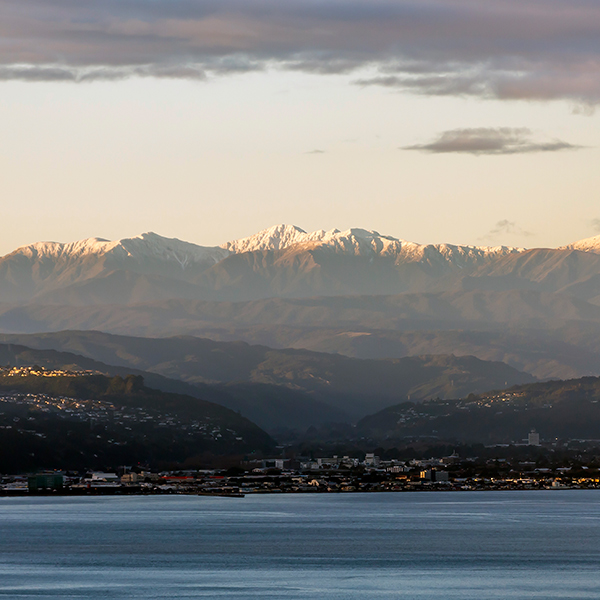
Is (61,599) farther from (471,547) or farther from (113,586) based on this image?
(471,547)

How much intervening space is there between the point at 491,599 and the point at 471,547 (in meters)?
41.2

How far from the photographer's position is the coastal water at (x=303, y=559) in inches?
4909

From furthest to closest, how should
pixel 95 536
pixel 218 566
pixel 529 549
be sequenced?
1. pixel 95 536
2. pixel 529 549
3. pixel 218 566

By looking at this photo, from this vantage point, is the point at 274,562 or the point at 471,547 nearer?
the point at 274,562

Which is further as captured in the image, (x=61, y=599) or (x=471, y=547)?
(x=471, y=547)

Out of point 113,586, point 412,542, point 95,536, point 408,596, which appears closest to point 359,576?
point 408,596

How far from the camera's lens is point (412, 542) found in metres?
168

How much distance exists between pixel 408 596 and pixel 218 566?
27.8 metres

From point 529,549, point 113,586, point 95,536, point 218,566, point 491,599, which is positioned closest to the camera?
point 491,599

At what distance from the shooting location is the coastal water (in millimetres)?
124688

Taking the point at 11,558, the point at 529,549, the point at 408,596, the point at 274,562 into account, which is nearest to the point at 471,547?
the point at 529,549

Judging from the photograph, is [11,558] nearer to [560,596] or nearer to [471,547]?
[471,547]

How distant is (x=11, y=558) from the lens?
15112cm

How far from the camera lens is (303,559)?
489 ft
